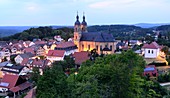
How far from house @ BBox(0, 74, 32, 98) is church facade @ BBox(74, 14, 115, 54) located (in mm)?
21380

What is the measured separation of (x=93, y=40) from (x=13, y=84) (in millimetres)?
23574

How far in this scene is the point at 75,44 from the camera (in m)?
56.8

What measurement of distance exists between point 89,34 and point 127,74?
3892 centimetres

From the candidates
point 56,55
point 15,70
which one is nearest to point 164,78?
point 15,70

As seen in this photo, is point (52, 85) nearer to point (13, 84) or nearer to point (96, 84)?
point (96, 84)

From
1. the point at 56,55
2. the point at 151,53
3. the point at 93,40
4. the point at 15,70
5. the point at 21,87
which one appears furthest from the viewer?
the point at 93,40

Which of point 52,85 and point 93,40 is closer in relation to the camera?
point 52,85

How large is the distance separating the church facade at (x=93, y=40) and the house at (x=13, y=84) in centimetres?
2138

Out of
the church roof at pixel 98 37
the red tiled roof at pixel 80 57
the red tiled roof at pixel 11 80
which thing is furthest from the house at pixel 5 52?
the red tiled roof at pixel 11 80

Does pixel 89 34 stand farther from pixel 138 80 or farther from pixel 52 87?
pixel 52 87

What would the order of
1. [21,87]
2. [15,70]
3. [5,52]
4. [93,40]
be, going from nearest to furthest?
[21,87] → [15,70] → [93,40] → [5,52]

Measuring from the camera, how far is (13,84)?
1351 inches

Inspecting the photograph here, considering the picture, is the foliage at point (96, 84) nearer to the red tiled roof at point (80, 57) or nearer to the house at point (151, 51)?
the house at point (151, 51)

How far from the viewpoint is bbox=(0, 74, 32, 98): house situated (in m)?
33.4
